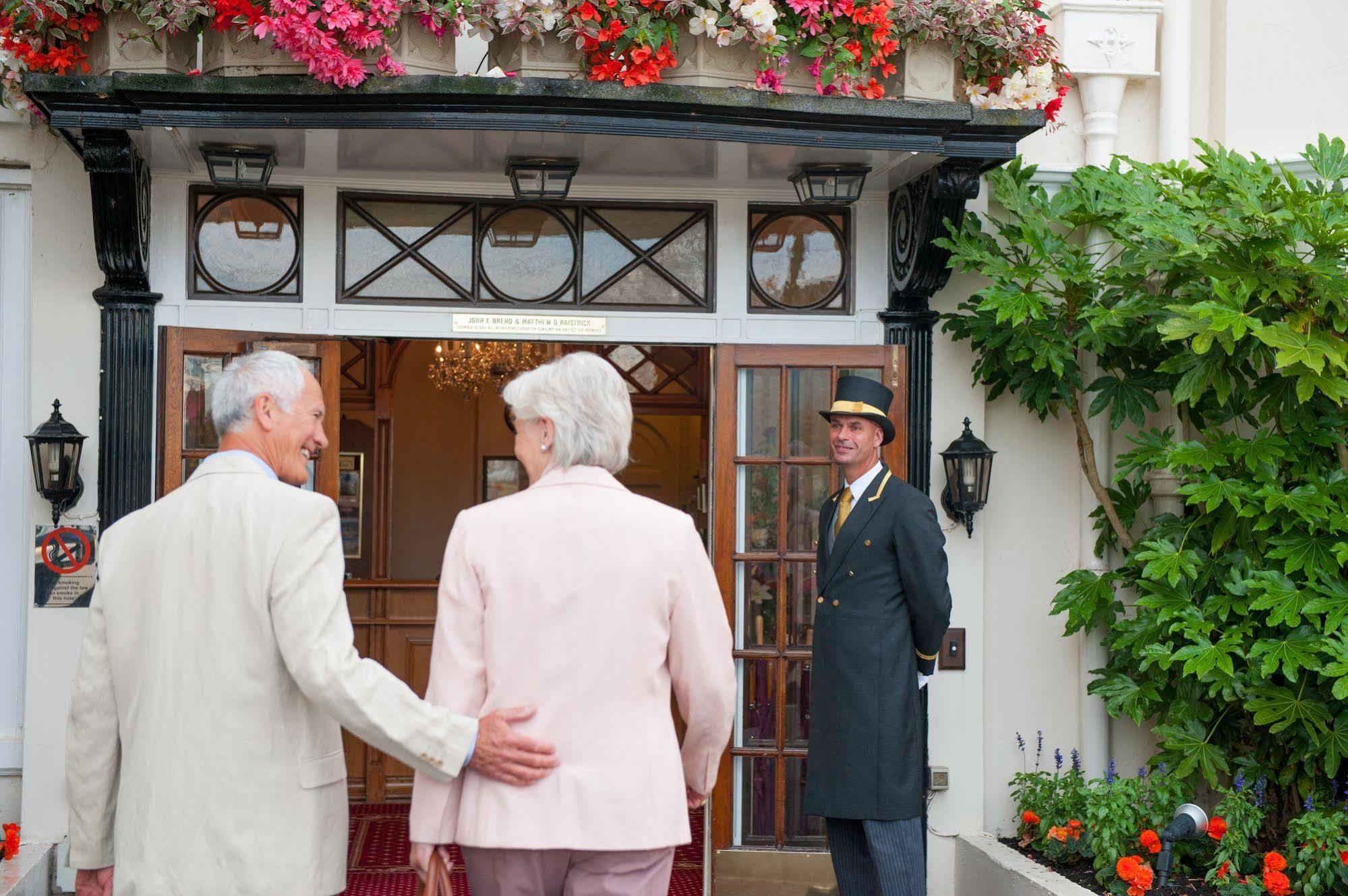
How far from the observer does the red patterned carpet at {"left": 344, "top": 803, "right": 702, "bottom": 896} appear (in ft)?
19.9

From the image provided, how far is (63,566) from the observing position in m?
5.43

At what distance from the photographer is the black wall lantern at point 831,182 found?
18.0 ft

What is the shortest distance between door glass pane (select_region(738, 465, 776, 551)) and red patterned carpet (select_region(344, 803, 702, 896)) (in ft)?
4.19

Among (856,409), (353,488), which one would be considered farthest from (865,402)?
(353,488)

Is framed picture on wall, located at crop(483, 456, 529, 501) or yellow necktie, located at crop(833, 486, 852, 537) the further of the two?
framed picture on wall, located at crop(483, 456, 529, 501)

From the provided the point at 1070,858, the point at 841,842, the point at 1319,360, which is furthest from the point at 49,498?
the point at 1319,360

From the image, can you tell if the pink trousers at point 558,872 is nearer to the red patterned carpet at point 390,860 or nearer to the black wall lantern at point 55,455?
the red patterned carpet at point 390,860

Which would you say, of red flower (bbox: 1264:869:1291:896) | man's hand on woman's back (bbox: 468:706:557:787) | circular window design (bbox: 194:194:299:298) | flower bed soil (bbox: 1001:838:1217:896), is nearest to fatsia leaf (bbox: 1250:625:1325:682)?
red flower (bbox: 1264:869:1291:896)

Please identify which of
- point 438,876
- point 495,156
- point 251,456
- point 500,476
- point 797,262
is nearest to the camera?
point 438,876

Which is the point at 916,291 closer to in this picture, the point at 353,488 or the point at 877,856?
the point at 877,856

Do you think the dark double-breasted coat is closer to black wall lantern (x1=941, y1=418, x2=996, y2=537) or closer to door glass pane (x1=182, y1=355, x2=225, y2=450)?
black wall lantern (x1=941, y1=418, x2=996, y2=537)

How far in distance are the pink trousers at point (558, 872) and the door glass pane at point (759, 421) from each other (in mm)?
3202

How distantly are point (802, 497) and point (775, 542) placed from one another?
22 cm

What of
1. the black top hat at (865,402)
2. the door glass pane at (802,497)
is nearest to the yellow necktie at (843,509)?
the black top hat at (865,402)
